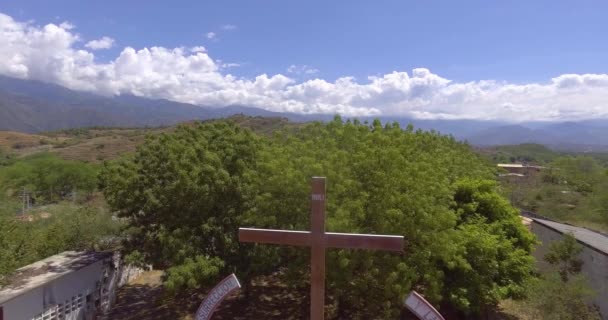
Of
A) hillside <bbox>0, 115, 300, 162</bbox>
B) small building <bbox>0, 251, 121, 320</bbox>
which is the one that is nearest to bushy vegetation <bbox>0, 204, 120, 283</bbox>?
small building <bbox>0, 251, 121, 320</bbox>

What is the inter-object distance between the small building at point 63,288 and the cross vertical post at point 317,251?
11.9m

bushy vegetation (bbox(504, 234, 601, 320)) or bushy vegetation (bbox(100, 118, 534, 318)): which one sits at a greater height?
bushy vegetation (bbox(100, 118, 534, 318))

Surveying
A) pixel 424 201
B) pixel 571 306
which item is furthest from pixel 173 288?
pixel 571 306

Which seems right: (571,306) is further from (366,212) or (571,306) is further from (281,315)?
(281,315)

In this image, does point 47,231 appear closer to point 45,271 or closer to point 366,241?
point 45,271

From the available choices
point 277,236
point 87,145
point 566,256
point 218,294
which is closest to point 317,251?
point 277,236

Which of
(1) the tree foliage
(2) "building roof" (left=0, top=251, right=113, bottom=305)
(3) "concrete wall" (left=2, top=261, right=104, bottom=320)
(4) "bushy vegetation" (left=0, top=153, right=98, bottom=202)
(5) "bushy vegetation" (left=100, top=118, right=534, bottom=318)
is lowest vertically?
(4) "bushy vegetation" (left=0, top=153, right=98, bottom=202)

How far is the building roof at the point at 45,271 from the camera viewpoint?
15.7 metres

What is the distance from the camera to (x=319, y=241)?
8.38 meters

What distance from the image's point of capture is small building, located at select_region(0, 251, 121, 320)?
51.2 feet

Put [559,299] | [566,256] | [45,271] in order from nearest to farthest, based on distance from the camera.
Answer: [559,299], [45,271], [566,256]

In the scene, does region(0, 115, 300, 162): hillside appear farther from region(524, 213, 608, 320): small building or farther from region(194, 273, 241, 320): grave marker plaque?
region(194, 273, 241, 320): grave marker plaque

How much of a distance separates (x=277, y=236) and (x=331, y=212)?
6090 mm

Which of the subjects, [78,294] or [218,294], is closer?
[218,294]
